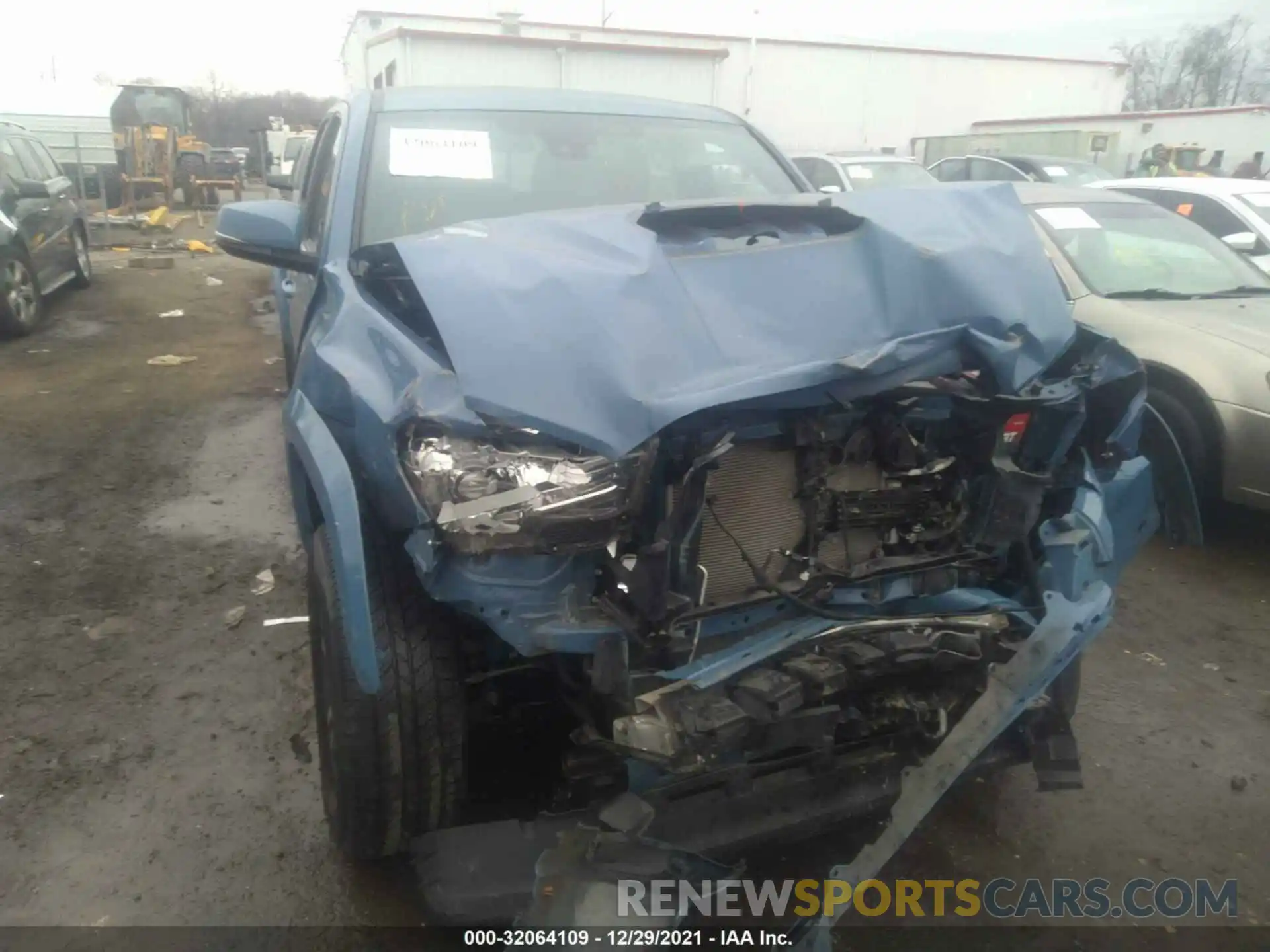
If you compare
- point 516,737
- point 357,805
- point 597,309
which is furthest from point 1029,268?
point 357,805

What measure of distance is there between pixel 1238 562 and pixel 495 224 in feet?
13.2

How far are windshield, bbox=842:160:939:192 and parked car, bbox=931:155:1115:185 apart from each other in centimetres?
147

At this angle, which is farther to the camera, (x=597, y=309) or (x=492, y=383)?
(x=597, y=309)

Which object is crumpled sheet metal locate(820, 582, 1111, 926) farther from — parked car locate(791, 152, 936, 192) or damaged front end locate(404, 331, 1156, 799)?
parked car locate(791, 152, 936, 192)

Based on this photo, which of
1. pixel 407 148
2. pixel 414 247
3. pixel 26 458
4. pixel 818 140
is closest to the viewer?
pixel 414 247

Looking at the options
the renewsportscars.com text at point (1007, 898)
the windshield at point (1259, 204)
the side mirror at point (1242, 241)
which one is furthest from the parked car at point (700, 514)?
the windshield at point (1259, 204)

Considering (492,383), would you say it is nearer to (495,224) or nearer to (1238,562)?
(495,224)

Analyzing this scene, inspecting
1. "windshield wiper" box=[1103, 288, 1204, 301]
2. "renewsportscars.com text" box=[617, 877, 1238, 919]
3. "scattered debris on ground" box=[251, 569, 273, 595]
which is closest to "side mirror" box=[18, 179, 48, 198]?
"scattered debris on ground" box=[251, 569, 273, 595]

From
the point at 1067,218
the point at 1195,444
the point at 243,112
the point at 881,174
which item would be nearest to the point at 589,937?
the point at 1195,444

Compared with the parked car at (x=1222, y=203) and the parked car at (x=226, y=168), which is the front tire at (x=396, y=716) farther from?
the parked car at (x=226, y=168)

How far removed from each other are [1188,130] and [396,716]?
22.9 metres

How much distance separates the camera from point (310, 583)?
8.34 ft

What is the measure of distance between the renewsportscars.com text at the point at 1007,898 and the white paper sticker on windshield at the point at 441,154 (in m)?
2.36

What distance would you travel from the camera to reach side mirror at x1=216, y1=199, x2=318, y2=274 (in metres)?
3.37
